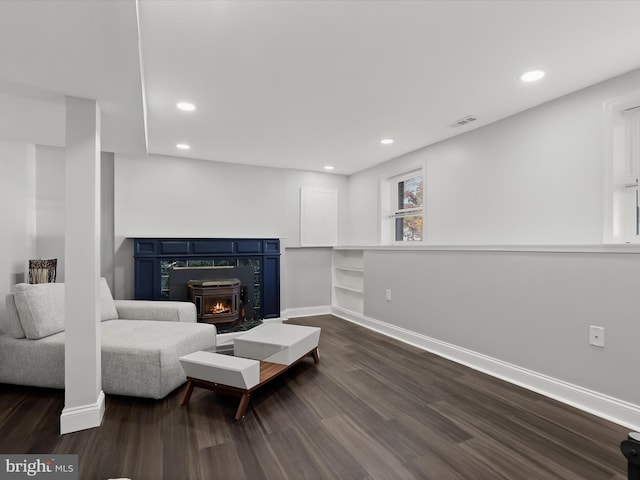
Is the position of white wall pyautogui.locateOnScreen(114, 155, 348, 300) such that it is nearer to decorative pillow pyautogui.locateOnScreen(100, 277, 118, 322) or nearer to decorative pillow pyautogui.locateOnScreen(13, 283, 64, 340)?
decorative pillow pyautogui.locateOnScreen(100, 277, 118, 322)

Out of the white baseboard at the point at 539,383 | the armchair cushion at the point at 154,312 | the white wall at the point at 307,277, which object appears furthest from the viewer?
the white wall at the point at 307,277

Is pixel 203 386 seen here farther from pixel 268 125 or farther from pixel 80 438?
pixel 268 125

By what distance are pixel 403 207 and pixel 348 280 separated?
1.55 meters

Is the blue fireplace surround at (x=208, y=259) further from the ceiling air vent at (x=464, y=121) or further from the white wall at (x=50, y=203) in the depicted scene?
the ceiling air vent at (x=464, y=121)

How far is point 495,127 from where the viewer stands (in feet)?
11.1

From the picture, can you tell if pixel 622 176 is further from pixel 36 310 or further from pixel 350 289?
pixel 36 310

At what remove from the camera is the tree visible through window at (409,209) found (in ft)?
14.9

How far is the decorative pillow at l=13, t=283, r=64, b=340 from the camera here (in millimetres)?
2637

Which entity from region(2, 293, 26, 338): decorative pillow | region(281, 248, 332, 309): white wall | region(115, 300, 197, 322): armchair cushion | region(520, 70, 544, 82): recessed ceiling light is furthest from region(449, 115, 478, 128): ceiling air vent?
region(2, 293, 26, 338): decorative pillow

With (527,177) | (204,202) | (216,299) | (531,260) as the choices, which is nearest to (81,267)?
(216,299)

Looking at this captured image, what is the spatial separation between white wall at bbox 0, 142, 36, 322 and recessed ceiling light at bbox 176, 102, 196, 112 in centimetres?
195

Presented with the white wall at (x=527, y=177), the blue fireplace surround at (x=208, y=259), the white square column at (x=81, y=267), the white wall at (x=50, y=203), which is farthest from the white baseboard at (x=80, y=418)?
the white wall at (x=527, y=177)

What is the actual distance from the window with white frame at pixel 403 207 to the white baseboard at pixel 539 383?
4.39ft

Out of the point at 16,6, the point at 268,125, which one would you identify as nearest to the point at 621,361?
the point at 268,125
